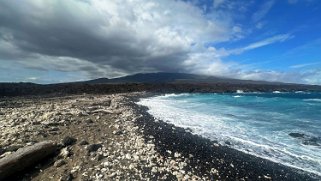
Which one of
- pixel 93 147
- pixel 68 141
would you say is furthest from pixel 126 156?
pixel 68 141

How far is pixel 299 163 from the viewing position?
1262 centimetres

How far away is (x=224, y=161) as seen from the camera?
1189 centimetres

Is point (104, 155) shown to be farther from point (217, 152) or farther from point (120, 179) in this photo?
point (217, 152)

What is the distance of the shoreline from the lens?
10.6 meters

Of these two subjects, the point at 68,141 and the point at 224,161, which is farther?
the point at 68,141

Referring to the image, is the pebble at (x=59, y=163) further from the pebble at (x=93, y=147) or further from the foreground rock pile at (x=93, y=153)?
the pebble at (x=93, y=147)

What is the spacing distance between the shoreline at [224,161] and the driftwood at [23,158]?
5.30m

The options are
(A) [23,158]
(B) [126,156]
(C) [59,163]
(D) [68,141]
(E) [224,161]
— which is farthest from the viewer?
(D) [68,141]

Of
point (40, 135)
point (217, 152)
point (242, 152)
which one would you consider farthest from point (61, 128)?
point (242, 152)

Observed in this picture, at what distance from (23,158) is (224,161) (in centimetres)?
887

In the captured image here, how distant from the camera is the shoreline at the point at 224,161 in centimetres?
1056

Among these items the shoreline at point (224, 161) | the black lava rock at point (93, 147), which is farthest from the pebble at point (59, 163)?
the shoreline at point (224, 161)

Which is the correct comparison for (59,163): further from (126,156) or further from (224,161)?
(224,161)

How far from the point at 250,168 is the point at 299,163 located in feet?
10.9
